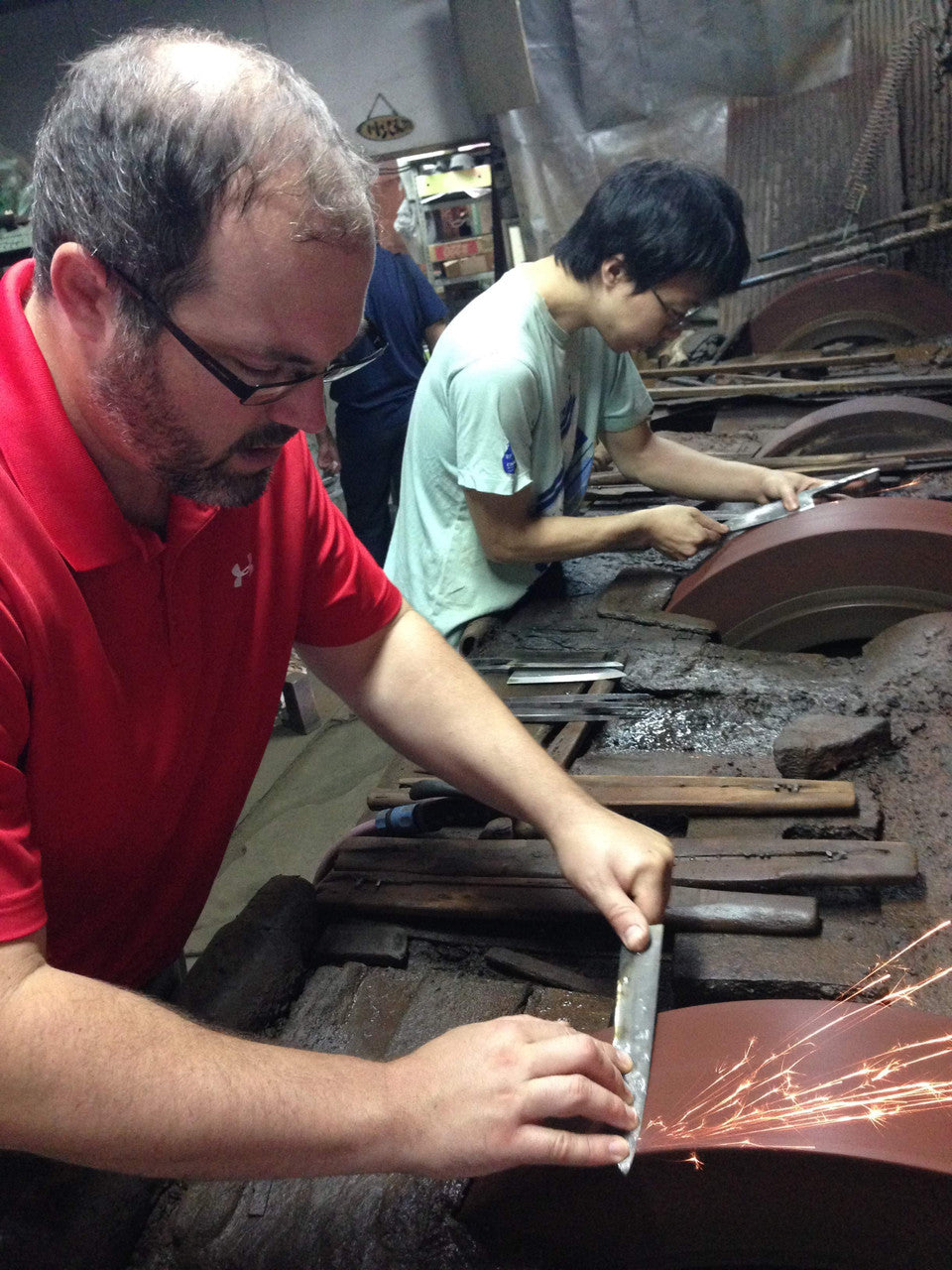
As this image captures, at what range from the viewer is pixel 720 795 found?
187cm

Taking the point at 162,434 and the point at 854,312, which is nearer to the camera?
the point at 162,434

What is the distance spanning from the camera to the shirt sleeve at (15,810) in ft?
3.45

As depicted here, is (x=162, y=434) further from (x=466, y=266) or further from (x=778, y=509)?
(x=466, y=266)

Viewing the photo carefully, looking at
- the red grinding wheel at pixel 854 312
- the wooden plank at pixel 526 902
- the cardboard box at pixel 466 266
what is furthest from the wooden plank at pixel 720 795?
the cardboard box at pixel 466 266

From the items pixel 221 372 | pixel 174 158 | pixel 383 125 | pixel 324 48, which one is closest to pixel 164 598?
pixel 221 372

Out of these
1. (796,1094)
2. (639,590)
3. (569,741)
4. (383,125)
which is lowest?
(639,590)

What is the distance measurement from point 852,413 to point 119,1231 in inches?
159

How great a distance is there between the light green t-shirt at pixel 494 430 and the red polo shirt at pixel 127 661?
0.84 meters

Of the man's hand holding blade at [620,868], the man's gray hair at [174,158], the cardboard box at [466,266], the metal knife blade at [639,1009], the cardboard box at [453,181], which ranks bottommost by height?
the cardboard box at [466,266]

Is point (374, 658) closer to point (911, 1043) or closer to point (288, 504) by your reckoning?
point (288, 504)

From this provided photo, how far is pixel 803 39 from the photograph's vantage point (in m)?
6.46

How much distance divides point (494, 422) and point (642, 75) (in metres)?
5.55

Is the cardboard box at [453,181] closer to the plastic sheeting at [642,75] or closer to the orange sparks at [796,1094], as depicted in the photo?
the plastic sheeting at [642,75]

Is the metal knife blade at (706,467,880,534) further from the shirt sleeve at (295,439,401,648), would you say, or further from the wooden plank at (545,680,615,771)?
the shirt sleeve at (295,439,401,648)
